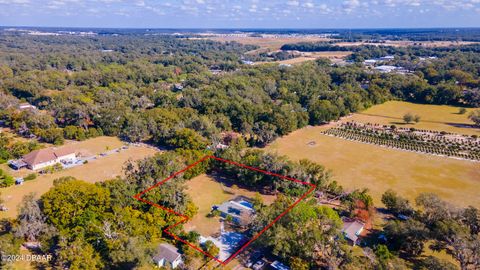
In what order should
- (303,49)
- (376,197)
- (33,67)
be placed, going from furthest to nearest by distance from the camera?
(303,49), (33,67), (376,197)

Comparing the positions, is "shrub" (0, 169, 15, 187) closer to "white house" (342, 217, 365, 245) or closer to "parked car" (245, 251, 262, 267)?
"parked car" (245, 251, 262, 267)

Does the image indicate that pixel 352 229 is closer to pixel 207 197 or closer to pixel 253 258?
pixel 253 258

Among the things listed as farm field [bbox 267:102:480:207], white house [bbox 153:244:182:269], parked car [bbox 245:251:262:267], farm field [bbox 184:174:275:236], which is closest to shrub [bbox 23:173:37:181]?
farm field [bbox 184:174:275:236]

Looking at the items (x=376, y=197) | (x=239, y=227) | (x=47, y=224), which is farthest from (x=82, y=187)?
(x=376, y=197)

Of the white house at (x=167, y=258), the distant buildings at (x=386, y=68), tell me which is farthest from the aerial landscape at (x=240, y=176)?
the distant buildings at (x=386, y=68)

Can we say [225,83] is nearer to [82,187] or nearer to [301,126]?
[301,126]

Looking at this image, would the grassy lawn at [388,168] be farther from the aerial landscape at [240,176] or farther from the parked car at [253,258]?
the parked car at [253,258]

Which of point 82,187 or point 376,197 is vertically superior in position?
point 82,187
